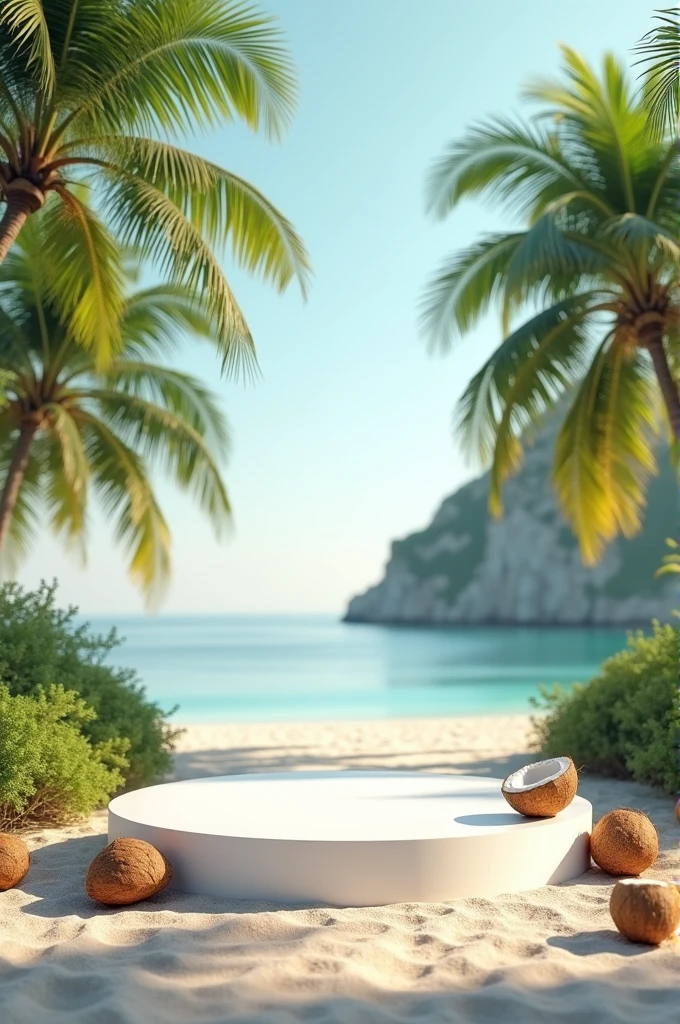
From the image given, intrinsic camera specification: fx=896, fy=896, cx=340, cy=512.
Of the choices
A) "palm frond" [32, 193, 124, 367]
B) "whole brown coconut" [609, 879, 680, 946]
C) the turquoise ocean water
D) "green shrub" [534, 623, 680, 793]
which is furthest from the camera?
the turquoise ocean water

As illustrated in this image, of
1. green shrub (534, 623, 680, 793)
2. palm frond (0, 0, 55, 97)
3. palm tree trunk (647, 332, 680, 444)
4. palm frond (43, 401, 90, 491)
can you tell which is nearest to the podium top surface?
green shrub (534, 623, 680, 793)

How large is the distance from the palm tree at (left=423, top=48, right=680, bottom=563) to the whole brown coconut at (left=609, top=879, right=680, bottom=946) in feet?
20.2

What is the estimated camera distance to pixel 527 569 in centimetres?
8369

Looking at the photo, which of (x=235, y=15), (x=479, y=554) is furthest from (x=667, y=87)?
(x=479, y=554)

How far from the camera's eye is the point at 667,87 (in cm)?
541

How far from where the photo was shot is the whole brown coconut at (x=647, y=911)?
3.70 meters

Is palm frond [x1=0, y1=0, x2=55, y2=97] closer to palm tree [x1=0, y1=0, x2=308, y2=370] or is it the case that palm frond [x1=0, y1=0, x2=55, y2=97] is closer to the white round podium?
palm tree [x1=0, y1=0, x2=308, y2=370]

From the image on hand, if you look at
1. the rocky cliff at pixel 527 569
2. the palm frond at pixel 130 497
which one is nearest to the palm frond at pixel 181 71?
the palm frond at pixel 130 497

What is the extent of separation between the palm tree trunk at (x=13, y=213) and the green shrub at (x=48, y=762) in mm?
3702

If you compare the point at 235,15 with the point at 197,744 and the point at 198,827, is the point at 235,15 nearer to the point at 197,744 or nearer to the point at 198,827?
the point at 198,827

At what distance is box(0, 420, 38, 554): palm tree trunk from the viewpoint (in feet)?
37.1

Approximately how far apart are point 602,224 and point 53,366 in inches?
281

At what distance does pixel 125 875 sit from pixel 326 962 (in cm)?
126

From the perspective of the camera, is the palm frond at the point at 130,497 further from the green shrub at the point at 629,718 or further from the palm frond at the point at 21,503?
the green shrub at the point at 629,718
